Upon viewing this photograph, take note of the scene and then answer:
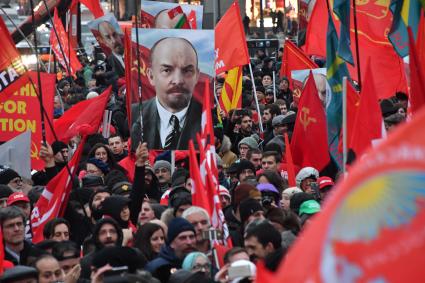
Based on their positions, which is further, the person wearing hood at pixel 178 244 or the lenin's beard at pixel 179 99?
the lenin's beard at pixel 179 99

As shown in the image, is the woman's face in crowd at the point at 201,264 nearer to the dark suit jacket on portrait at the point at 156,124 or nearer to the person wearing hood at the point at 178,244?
the person wearing hood at the point at 178,244

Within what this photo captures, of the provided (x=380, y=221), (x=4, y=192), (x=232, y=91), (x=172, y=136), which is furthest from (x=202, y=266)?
(x=232, y=91)

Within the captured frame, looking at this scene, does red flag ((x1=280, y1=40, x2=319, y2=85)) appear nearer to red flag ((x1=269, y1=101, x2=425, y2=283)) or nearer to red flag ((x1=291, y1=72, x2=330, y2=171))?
red flag ((x1=291, y1=72, x2=330, y2=171))

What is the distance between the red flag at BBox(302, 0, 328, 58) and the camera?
1633 centimetres

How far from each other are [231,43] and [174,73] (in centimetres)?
415

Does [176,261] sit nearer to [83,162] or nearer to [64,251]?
[64,251]

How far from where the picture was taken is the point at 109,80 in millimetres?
22156

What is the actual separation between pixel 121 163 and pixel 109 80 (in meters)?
10.4

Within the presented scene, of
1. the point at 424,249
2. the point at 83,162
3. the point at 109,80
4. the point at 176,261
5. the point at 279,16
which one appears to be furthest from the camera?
the point at 279,16

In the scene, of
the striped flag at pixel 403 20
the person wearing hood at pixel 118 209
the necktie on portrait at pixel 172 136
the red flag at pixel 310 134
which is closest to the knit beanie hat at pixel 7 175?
the necktie on portrait at pixel 172 136

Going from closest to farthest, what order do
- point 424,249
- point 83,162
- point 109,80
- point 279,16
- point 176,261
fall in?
1. point 424,249
2. point 176,261
3. point 83,162
4. point 109,80
5. point 279,16

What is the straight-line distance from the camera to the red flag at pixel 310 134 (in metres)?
11.5

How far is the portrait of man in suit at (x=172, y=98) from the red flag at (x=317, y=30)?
5038 mm

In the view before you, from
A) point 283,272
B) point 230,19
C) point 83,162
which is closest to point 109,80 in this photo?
point 230,19
